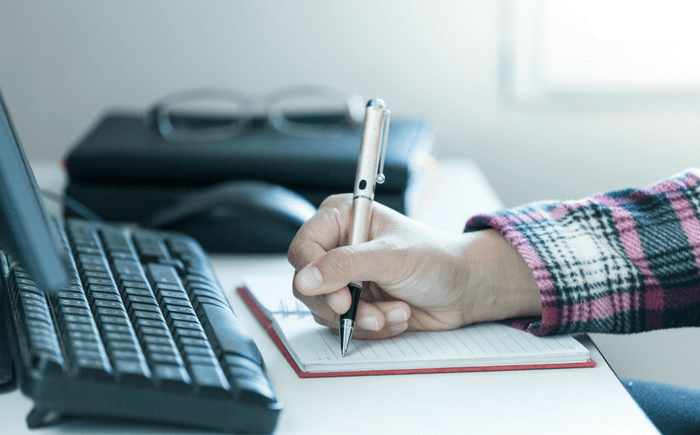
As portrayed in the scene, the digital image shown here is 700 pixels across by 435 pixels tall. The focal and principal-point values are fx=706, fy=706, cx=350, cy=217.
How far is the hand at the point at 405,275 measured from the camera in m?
0.54

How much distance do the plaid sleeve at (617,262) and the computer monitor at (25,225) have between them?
36 cm

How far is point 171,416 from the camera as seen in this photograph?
42 centimetres

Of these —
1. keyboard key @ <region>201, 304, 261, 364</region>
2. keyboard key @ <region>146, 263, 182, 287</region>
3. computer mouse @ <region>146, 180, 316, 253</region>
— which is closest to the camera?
keyboard key @ <region>201, 304, 261, 364</region>

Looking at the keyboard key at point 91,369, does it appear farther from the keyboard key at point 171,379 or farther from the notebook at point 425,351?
the notebook at point 425,351

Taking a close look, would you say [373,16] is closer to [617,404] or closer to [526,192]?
[526,192]

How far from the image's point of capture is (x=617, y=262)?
589mm

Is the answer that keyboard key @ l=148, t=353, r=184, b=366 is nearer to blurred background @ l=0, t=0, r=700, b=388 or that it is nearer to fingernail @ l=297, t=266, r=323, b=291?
fingernail @ l=297, t=266, r=323, b=291

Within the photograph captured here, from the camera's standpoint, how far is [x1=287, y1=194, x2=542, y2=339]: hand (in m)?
0.54

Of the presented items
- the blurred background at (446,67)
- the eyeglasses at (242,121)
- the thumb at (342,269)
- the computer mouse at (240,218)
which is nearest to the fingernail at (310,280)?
the thumb at (342,269)

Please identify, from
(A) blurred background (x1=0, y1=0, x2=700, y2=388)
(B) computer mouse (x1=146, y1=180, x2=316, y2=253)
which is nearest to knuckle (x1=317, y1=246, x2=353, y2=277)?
(B) computer mouse (x1=146, y1=180, x2=316, y2=253)

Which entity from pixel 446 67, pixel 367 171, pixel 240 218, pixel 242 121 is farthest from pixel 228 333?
pixel 446 67

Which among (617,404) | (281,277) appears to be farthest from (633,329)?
(281,277)

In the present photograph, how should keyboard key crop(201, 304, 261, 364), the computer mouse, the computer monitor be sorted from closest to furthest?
the computer monitor, keyboard key crop(201, 304, 261, 364), the computer mouse

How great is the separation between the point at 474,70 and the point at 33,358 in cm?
109
